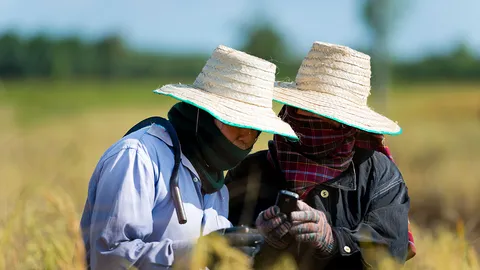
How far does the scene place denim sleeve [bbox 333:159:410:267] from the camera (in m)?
2.63

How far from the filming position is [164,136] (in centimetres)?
236

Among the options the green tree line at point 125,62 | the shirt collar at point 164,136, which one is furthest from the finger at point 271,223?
the green tree line at point 125,62

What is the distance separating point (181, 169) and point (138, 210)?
0.23 metres

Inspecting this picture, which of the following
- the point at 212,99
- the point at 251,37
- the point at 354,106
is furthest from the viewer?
the point at 251,37

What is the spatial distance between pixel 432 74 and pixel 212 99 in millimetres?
39072

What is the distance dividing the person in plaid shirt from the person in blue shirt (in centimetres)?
Answer: 29

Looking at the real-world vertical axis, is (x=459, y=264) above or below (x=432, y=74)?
above

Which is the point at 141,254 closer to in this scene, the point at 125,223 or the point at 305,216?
the point at 125,223

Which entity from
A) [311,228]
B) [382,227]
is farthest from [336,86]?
[311,228]

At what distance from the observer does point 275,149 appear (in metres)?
3.00

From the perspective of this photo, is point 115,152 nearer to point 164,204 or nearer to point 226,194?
point 164,204

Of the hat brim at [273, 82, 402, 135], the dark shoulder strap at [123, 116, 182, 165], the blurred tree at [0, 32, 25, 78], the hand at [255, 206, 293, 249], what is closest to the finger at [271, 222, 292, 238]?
the hand at [255, 206, 293, 249]

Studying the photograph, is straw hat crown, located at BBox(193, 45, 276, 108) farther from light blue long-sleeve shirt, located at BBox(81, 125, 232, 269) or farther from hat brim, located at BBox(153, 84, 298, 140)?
light blue long-sleeve shirt, located at BBox(81, 125, 232, 269)

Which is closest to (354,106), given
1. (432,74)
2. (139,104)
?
(139,104)
